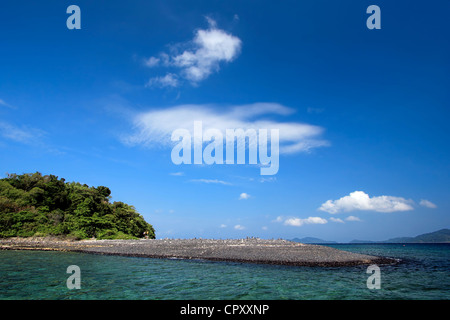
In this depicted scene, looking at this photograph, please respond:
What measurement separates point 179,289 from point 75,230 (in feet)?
190

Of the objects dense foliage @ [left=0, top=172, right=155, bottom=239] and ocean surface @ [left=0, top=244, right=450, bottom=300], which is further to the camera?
dense foliage @ [left=0, top=172, right=155, bottom=239]

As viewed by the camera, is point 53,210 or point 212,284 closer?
point 212,284

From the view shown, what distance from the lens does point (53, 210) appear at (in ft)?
224

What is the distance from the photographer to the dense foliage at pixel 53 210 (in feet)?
205

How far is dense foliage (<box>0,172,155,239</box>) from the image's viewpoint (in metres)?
62.6

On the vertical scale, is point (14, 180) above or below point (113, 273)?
above

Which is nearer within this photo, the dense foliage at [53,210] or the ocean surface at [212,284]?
the ocean surface at [212,284]

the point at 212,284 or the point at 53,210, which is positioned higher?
the point at 53,210
